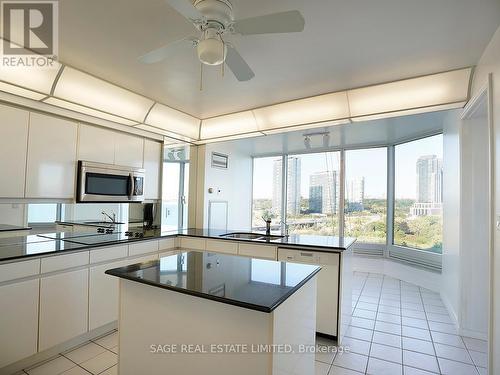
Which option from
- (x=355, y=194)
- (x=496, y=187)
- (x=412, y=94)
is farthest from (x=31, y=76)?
(x=355, y=194)

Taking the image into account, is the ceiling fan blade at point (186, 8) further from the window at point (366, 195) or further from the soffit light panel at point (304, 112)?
the window at point (366, 195)

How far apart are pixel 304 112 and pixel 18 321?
3439 millimetres

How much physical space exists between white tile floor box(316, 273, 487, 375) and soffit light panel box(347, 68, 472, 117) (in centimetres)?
238

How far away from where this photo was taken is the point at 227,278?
1558mm

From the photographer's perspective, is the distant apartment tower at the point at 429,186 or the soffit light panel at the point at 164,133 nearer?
the soffit light panel at the point at 164,133

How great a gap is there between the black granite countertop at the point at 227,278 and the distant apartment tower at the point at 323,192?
412cm

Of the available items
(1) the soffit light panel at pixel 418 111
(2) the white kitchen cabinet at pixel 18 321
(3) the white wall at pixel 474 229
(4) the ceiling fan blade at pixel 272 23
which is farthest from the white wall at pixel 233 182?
(3) the white wall at pixel 474 229

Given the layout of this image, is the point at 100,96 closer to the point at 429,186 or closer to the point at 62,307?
the point at 62,307

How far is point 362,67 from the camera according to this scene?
253 centimetres

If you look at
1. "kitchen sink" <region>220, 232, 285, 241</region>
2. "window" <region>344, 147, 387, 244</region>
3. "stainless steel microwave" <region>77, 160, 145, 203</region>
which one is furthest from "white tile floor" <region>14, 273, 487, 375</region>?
"window" <region>344, 147, 387, 244</region>

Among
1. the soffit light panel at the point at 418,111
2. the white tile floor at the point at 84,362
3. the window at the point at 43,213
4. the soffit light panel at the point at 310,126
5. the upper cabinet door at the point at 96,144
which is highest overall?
the soffit light panel at the point at 418,111

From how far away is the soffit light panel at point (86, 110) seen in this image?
2665mm

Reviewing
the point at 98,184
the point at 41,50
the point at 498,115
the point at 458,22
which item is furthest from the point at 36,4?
the point at 498,115

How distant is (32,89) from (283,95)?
254cm
